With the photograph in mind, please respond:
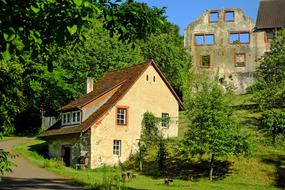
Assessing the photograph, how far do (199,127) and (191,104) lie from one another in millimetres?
1717

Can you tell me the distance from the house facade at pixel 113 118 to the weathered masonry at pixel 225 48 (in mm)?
23631

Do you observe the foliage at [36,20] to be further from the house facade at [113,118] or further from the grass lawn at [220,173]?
the house facade at [113,118]

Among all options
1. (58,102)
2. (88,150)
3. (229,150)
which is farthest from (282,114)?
(58,102)

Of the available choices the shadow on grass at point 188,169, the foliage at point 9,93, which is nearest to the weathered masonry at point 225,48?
the shadow on grass at point 188,169

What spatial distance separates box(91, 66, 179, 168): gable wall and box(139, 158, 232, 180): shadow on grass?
3.77 m

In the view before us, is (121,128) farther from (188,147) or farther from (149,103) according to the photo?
(188,147)

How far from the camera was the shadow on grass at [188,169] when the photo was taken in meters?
30.4

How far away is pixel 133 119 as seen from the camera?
3931 cm

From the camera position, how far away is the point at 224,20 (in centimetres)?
6662

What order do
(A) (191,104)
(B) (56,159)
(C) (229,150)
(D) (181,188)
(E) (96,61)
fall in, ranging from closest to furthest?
(D) (181,188) → (C) (229,150) → (A) (191,104) → (B) (56,159) → (E) (96,61)

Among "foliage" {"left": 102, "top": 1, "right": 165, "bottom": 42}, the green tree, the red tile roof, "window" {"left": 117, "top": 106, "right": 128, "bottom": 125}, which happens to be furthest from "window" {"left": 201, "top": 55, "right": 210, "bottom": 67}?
"foliage" {"left": 102, "top": 1, "right": 165, "bottom": 42}

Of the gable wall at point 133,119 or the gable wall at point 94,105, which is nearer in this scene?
the gable wall at point 133,119

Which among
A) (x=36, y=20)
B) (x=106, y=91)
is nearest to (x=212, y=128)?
(x=106, y=91)

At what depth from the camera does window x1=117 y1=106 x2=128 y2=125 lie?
38.6 m
